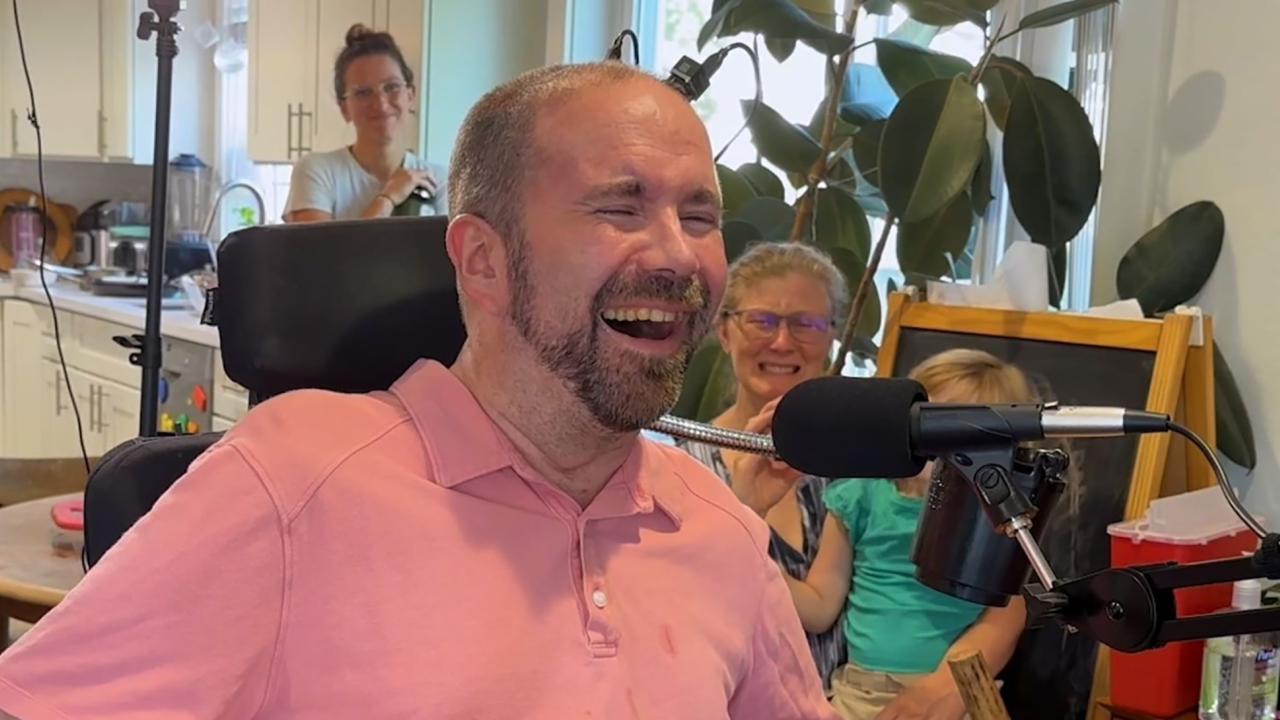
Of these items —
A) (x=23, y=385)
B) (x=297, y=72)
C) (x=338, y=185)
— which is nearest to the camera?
(x=338, y=185)

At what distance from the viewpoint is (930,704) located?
1.74 m

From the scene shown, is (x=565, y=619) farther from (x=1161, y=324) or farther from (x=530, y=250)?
(x=1161, y=324)

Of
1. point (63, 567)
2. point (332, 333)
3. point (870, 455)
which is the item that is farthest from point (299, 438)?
point (63, 567)

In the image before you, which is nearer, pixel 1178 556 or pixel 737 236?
pixel 1178 556

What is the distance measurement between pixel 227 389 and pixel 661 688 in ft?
9.20

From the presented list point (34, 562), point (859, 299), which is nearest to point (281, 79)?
point (859, 299)

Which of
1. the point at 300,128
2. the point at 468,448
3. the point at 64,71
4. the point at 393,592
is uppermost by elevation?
the point at 64,71

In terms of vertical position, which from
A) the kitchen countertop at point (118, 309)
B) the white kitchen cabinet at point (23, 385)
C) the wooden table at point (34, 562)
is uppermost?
the kitchen countertop at point (118, 309)

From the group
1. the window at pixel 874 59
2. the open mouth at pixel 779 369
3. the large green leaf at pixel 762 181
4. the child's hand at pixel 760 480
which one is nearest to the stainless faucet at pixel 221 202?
the window at pixel 874 59

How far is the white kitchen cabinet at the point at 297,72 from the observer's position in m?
3.93

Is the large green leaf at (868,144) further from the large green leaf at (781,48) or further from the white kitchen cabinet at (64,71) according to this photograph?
the white kitchen cabinet at (64,71)

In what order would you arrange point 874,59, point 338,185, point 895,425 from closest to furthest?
point 895,425
point 874,59
point 338,185

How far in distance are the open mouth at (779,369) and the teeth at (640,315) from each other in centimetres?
95

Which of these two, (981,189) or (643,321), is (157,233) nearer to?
(643,321)
